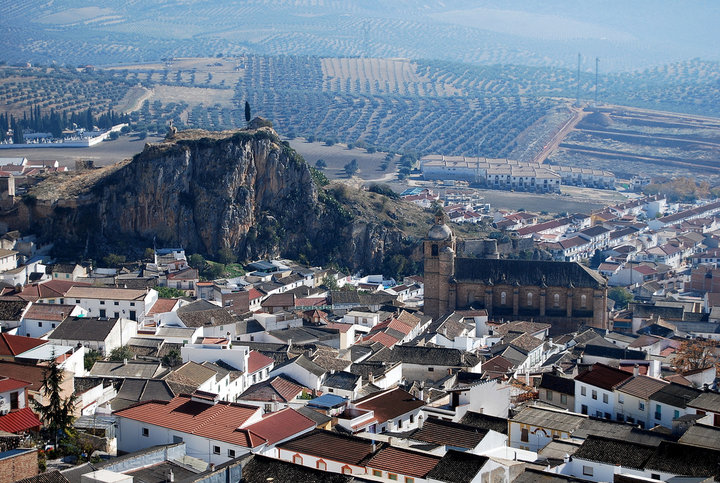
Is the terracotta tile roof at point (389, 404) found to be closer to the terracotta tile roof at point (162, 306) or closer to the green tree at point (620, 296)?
the terracotta tile roof at point (162, 306)

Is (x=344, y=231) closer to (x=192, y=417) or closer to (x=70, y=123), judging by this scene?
(x=192, y=417)

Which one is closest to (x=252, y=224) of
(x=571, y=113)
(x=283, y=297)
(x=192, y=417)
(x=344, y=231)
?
(x=344, y=231)

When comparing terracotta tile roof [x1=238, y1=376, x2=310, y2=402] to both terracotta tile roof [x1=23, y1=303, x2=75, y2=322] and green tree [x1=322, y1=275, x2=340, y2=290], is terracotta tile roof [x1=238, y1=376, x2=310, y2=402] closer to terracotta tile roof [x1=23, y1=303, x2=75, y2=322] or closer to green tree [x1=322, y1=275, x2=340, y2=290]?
terracotta tile roof [x1=23, y1=303, x2=75, y2=322]

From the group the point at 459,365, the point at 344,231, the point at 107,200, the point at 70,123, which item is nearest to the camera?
the point at 459,365

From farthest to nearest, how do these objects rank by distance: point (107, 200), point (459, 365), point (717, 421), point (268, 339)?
point (107, 200) → point (268, 339) → point (459, 365) → point (717, 421)

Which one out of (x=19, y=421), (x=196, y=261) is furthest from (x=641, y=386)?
(x=196, y=261)

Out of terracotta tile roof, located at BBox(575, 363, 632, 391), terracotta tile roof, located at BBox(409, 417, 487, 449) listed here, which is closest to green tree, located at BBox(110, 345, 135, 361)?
terracotta tile roof, located at BBox(409, 417, 487, 449)
